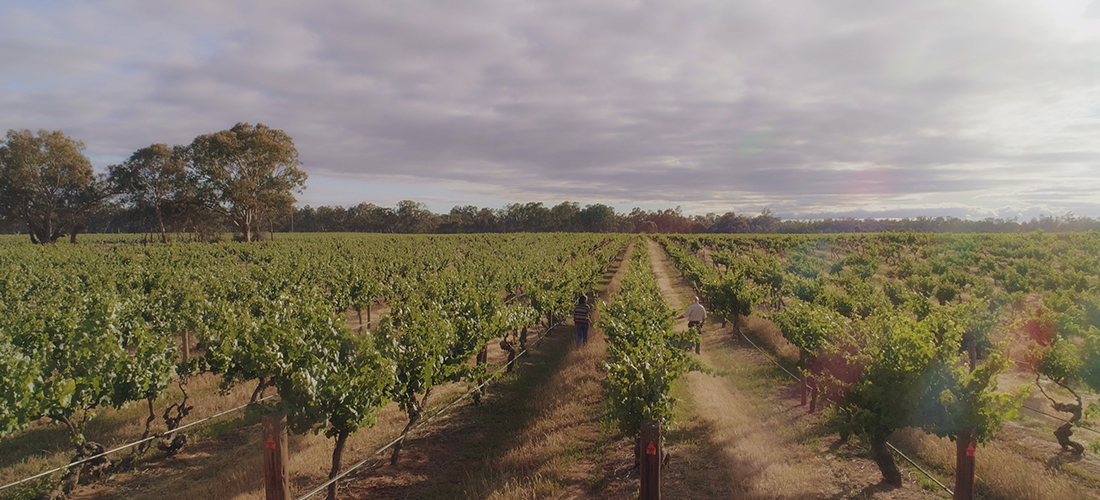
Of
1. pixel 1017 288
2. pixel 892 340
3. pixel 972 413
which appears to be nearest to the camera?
pixel 972 413

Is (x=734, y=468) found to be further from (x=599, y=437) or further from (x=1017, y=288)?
(x=1017, y=288)

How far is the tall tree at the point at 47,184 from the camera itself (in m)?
53.8

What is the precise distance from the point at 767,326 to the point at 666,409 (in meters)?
13.6

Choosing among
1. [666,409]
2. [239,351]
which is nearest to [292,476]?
[239,351]

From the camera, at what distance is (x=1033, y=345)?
10.7 metres

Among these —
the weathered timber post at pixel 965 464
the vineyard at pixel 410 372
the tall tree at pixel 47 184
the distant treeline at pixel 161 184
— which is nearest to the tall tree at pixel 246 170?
the distant treeline at pixel 161 184

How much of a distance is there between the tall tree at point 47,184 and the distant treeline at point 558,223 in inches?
1856

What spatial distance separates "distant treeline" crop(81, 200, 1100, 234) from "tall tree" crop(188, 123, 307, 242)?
172 feet

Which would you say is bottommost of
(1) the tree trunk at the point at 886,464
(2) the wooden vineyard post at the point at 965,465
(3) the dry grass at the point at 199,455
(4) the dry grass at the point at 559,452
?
(3) the dry grass at the point at 199,455

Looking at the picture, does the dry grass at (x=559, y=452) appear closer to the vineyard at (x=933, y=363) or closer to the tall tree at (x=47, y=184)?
the vineyard at (x=933, y=363)

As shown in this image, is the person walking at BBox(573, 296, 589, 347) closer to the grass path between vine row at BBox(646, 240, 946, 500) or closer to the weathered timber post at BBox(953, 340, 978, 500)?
the grass path between vine row at BBox(646, 240, 946, 500)

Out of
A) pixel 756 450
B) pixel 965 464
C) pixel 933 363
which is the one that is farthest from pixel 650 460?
pixel 933 363

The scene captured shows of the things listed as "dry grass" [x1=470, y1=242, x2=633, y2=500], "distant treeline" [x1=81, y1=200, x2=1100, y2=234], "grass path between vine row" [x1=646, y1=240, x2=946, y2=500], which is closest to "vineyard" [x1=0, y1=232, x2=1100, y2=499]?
"dry grass" [x1=470, y1=242, x2=633, y2=500]

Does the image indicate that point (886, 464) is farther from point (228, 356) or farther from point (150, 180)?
point (150, 180)
